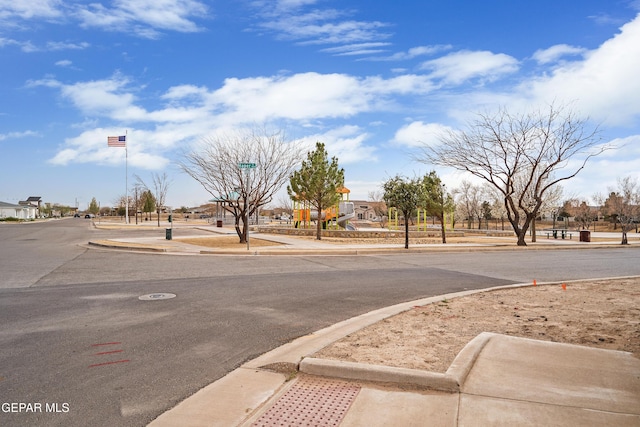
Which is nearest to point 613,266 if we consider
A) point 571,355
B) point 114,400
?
point 571,355

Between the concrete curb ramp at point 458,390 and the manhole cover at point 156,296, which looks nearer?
the concrete curb ramp at point 458,390

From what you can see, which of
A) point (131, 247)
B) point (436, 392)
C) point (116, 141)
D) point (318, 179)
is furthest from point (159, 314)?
point (116, 141)

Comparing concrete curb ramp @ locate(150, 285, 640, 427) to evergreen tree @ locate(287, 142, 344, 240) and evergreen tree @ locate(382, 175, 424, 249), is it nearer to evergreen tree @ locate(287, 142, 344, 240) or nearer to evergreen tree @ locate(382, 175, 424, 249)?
evergreen tree @ locate(382, 175, 424, 249)

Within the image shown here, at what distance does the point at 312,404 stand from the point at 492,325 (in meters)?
3.69

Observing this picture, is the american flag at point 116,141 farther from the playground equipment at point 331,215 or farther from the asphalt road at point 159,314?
the asphalt road at point 159,314

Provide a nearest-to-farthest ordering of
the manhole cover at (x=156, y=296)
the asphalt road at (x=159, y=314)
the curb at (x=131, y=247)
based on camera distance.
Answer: the asphalt road at (x=159, y=314)
the manhole cover at (x=156, y=296)
the curb at (x=131, y=247)

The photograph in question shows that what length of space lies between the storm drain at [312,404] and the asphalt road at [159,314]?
881mm

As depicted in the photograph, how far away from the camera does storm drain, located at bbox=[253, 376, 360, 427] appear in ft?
12.1

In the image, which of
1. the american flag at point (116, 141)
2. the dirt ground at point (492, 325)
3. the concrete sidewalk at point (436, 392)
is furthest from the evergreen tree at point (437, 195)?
the american flag at point (116, 141)

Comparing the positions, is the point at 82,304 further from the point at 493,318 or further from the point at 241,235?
the point at 241,235

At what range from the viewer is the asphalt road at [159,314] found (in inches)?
169

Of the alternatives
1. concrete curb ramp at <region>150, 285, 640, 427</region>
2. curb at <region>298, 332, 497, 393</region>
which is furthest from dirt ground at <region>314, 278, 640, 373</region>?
concrete curb ramp at <region>150, 285, 640, 427</region>

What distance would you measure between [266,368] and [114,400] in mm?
1442

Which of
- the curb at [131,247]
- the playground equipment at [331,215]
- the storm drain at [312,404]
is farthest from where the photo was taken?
the playground equipment at [331,215]
